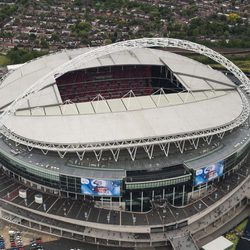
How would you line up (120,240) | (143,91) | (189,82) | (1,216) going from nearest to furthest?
(120,240)
(1,216)
(189,82)
(143,91)

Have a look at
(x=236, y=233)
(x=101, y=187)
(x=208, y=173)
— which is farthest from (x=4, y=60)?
(x=236, y=233)

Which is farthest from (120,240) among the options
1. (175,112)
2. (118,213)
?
(175,112)

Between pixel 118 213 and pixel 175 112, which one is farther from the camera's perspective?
pixel 175 112

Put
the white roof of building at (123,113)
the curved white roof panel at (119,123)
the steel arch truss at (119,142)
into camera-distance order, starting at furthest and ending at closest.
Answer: the white roof of building at (123,113) → the curved white roof panel at (119,123) → the steel arch truss at (119,142)

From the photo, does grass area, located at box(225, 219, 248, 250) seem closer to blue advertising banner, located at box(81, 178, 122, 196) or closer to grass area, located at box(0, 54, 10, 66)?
blue advertising banner, located at box(81, 178, 122, 196)

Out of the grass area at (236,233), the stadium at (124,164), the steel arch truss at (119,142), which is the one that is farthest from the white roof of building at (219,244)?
the steel arch truss at (119,142)

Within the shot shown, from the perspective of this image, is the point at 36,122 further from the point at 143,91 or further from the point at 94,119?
the point at 143,91

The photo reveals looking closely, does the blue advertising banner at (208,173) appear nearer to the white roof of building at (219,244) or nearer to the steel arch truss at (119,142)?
the steel arch truss at (119,142)
